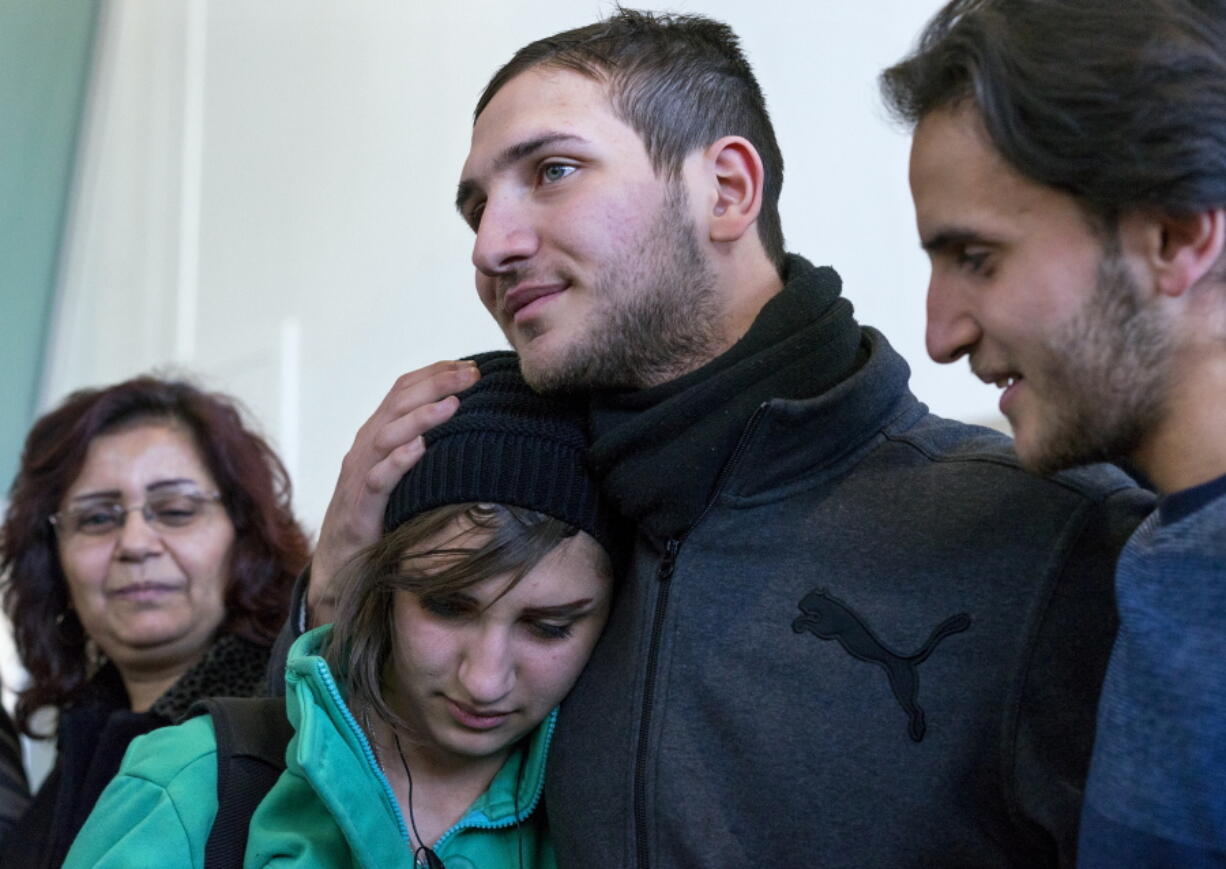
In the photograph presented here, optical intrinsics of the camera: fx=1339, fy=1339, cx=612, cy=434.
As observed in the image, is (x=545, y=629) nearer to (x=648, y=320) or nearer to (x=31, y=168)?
(x=648, y=320)

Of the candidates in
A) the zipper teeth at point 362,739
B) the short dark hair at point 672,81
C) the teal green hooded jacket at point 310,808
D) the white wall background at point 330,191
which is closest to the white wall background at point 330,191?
the white wall background at point 330,191

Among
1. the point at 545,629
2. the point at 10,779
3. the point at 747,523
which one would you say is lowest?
the point at 10,779

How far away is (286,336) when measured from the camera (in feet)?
13.2

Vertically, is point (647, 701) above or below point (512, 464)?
below

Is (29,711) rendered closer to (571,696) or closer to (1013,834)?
(571,696)

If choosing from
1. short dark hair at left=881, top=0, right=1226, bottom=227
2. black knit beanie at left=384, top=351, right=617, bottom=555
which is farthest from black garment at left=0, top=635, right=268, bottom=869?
short dark hair at left=881, top=0, right=1226, bottom=227

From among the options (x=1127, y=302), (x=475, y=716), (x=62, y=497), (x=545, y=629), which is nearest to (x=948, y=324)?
(x=1127, y=302)

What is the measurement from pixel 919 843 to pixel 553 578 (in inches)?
18.0

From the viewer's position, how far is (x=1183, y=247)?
1.01 m

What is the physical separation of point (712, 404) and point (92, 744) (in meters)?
1.34

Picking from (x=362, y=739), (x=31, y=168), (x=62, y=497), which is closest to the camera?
(x=362, y=739)

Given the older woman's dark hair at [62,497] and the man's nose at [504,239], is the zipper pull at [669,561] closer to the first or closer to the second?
the man's nose at [504,239]

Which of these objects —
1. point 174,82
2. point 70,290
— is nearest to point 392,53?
point 174,82

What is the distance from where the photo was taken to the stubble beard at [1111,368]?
1012 mm
